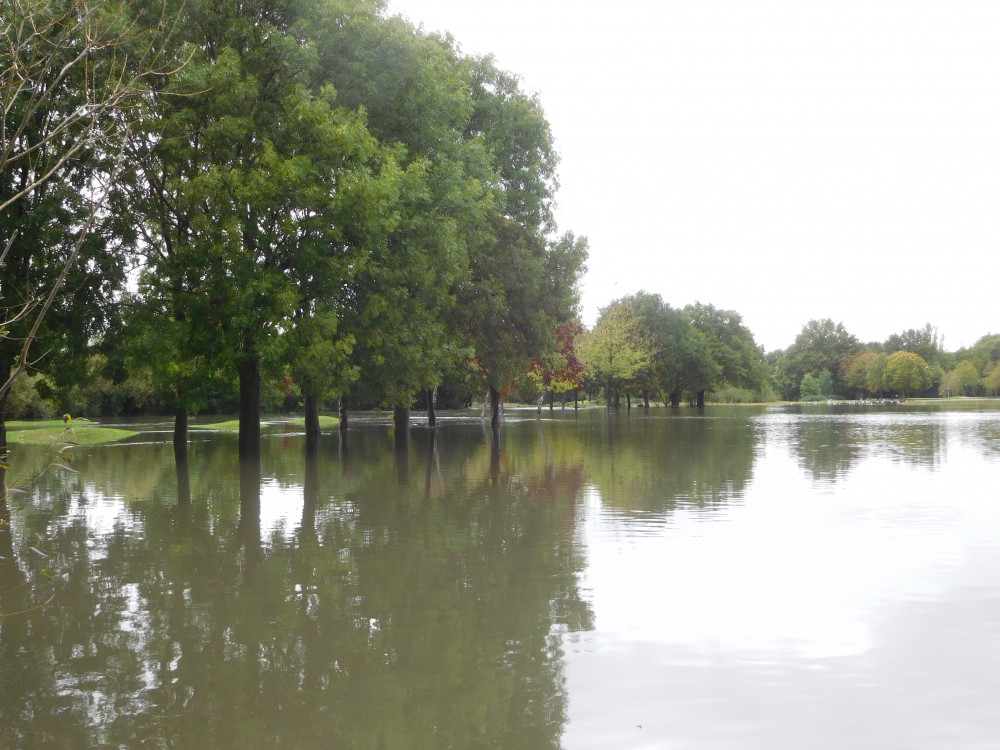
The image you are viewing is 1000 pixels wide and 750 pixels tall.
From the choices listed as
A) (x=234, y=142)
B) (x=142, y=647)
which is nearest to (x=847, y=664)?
(x=142, y=647)

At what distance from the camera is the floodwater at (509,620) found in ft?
18.0

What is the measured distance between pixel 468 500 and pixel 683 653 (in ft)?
32.6

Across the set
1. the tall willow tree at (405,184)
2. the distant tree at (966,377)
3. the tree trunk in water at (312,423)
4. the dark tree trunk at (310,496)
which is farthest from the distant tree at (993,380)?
the dark tree trunk at (310,496)

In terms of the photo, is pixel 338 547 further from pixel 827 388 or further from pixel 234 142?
pixel 827 388

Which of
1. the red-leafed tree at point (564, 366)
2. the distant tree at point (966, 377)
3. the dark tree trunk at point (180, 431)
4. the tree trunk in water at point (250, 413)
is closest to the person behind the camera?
the tree trunk in water at point (250, 413)

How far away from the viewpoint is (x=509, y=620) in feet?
25.8

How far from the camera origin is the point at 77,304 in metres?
22.0

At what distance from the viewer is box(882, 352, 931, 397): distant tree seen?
14212cm

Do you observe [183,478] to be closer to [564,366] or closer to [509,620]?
[509,620]

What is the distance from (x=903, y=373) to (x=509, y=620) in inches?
→ 5992

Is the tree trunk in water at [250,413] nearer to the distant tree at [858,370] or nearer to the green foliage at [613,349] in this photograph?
the green foliage at [613,349]

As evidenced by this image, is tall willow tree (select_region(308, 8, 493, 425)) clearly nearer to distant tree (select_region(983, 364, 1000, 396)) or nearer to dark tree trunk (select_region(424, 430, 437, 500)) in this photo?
dark tree trunk (select_region(424, 430, 437, 500))

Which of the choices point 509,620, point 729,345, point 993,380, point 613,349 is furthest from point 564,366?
point 993,380

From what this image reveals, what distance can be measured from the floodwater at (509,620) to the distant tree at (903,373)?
138808mm
